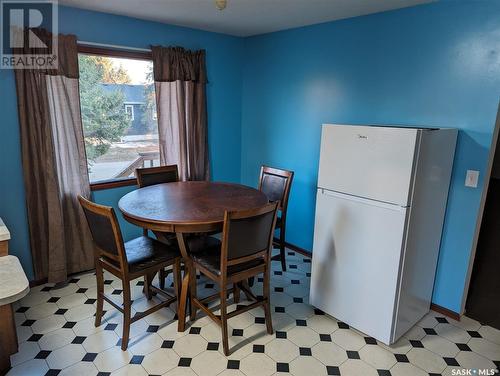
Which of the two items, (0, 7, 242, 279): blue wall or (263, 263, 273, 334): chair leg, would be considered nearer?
(263, 263, 273, 334): chair leg

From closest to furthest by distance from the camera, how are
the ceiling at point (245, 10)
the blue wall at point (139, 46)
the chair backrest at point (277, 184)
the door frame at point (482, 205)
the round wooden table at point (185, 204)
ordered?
the round wooden table at point (185, 204)
the door frame at point (482, 205)
the ceiling at point (245, 10)
the blue wall at point (139, 46)
the chair backrest at point (277, 184)

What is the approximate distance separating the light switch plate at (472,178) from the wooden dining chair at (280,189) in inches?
57.0

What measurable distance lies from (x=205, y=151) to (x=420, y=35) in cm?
238

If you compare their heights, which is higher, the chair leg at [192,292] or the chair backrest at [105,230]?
the chair backrest at [105,230]

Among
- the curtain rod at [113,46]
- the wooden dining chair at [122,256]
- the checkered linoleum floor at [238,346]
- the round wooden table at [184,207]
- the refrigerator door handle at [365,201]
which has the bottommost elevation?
the checkered linoleum floor at [238,346]

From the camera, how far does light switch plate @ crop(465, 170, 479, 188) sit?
247 cm

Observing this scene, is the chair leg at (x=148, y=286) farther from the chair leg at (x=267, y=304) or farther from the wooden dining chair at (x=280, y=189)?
the wooden dining chair at (x=280, y=189)

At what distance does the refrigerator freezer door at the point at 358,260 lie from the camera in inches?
89.1

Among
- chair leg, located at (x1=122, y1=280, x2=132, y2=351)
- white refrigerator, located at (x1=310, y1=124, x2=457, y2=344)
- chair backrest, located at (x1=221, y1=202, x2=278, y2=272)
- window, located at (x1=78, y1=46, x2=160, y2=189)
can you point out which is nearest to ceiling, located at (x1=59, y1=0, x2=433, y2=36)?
window, located at (x1=78, y1=46, x2=160, y2=189)

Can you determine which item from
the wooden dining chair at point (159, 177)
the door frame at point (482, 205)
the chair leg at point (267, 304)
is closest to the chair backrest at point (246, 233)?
the chair leg at point (267, 304)

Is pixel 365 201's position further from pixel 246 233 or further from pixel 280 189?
pixel 280 189

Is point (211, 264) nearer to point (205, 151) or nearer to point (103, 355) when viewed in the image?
point (103, 355)

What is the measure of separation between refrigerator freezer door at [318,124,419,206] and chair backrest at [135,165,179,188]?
62.2 inches

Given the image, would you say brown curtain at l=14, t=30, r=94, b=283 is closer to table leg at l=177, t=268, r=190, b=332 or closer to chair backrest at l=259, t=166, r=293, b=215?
table leg at l=177, t=268, r=190, b=332
